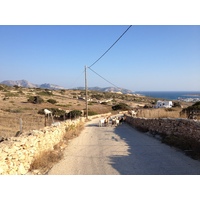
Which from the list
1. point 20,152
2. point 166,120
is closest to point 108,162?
point 20,152

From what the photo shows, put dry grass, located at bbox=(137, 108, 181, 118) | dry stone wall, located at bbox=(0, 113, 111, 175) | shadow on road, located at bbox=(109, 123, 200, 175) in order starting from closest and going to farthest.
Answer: dry stone wall, located at bbox=(0, 113, 111, 175), shadow on road, located at bbox=(109, 123, 200, 175), dry grass, located at bbox=(137, 108, 181, 118)

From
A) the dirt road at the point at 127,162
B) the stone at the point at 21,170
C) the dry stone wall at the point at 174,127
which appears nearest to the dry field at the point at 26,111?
the dry stone wall at the point at 174,127

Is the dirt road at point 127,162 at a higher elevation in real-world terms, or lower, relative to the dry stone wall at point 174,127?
lower

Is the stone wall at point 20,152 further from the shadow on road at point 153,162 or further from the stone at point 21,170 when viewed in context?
the shadow on road at point 153,162

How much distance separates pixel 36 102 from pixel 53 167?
3866cm

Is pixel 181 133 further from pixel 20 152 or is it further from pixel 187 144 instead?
pixel 20 152

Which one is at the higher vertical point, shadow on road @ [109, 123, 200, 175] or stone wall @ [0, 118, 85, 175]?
stone wall @ [0, 118, 85, 175]

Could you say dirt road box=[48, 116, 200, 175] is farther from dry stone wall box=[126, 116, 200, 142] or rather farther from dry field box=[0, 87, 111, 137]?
dry field box=[0, 87, 111, 137]

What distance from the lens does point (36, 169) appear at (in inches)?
316

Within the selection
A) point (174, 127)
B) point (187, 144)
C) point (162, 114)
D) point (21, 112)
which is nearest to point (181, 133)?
point (174, 127)

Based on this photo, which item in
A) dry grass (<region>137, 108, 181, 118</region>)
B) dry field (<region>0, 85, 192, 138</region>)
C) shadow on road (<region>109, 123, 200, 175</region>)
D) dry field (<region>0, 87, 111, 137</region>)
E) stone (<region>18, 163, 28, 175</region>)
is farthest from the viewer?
dry grass (<region>137, 108, 181, 118</region>)

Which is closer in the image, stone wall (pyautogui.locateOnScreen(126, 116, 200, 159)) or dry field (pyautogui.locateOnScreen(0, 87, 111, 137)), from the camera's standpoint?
stone wall (pyautogui.locateOnScreen(126, 116, 200, 159))

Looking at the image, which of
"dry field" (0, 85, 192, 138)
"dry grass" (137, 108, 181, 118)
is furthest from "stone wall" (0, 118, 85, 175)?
"dry grass" (137, 108, 181, 118)

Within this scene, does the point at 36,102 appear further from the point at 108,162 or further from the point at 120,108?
the point at 108,162
